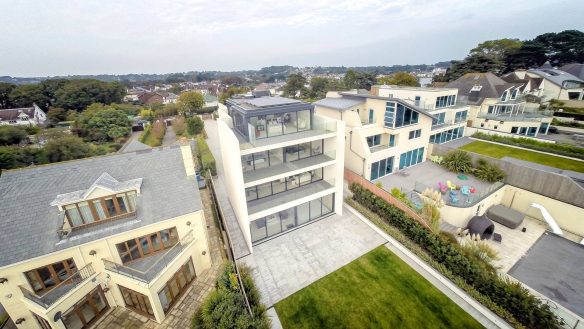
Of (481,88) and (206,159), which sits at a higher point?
(481,88)

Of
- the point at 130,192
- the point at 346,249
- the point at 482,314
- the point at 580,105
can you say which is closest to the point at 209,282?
the point at 130,192

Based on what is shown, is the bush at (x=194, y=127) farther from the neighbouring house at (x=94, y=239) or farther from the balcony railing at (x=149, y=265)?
the balcony railing at (x=149, y=265)

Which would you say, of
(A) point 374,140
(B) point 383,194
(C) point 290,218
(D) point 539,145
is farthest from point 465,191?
(D) point 539,145

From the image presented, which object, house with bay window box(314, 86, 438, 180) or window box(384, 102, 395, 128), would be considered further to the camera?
house with bay window box(314, 86, 438, 180)

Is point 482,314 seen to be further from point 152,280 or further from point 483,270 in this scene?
point 152,280

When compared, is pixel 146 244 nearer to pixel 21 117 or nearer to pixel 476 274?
pixel 476 274

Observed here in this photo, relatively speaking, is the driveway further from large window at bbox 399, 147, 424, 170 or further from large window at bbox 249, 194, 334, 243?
large window at bbox 399, 147, 424, 170

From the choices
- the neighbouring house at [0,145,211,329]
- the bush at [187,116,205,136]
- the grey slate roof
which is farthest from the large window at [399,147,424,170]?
the bush at [187,116,205,136]
